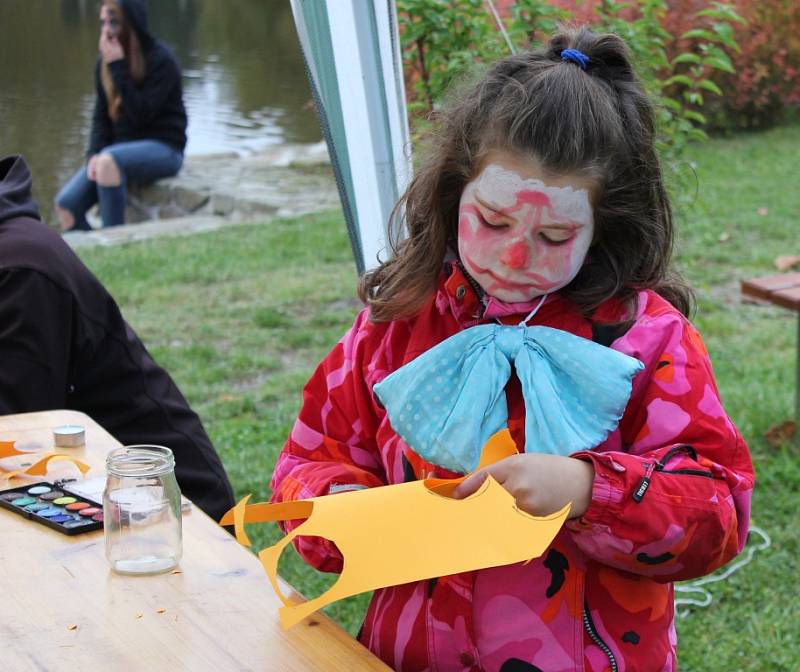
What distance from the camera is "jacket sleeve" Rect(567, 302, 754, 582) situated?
55.9 inches

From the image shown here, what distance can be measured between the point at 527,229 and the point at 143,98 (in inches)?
291

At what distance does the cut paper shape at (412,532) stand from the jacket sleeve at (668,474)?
9 centimetres

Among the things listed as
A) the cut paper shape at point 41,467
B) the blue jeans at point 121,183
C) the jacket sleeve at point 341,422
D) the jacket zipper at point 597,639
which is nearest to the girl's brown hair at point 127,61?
the blue jeans at point 121,183

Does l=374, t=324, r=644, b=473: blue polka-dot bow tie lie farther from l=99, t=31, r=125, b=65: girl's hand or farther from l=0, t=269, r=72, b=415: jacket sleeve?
l=99, t=31, r=125, b=65: girl's hand

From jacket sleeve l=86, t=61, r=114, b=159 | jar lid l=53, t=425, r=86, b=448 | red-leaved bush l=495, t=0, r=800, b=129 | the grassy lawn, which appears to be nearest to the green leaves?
the grassy lawn

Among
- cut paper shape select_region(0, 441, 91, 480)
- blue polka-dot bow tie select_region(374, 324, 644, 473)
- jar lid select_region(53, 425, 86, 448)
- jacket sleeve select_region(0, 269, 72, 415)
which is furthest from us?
jacket sleeve select_region(0, 269, 72, 415)

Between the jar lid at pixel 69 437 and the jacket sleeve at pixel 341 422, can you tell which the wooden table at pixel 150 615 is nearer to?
the jacket sleeve at pixel 341 422

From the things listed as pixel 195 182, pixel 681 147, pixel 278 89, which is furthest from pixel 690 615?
pixel 278 89

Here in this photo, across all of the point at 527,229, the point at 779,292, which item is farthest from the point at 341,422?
the point at 779,292

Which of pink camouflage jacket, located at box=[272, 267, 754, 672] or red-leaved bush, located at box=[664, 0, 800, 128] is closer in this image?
pink camouflage jacket, located at box=[272, 267, 754, 672]

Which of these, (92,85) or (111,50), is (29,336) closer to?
(111,50)

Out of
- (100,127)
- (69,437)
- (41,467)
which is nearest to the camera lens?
(41,467)

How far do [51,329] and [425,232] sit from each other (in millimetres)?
930

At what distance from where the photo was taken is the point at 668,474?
1.43m
